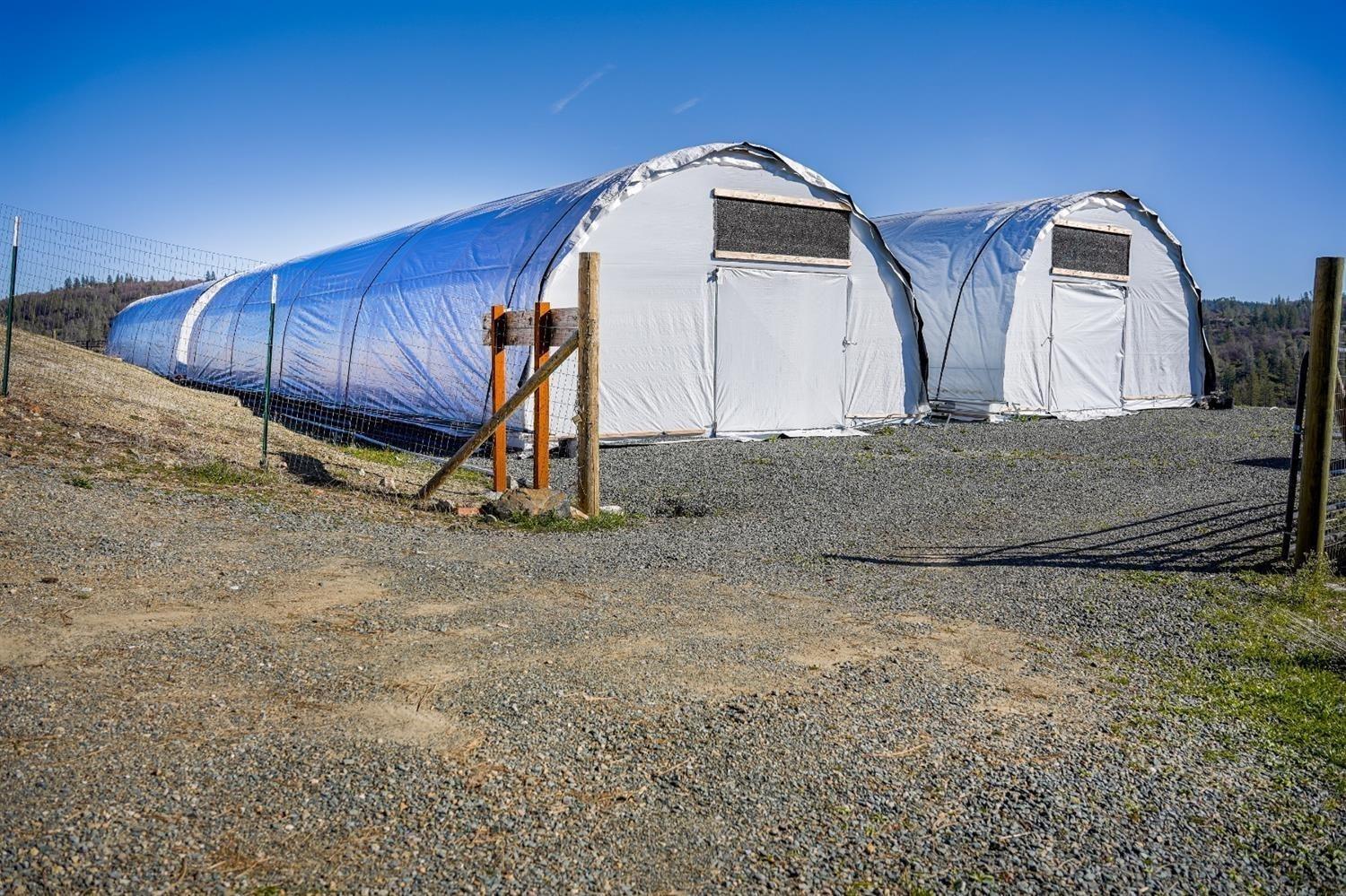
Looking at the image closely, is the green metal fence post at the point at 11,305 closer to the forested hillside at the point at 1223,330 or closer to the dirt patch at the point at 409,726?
the dirt patch at the point at 409,726

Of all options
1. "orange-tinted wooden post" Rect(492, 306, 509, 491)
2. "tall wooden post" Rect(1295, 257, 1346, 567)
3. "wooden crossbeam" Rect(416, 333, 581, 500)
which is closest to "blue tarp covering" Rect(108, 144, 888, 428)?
"orange-tinted wooden post" Rect(492, 306, 509, 491)

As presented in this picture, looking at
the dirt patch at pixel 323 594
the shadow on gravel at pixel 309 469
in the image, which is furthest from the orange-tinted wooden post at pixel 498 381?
the dirt patch at pixel 323 594

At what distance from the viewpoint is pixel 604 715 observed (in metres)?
3.98

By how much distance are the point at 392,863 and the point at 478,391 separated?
37.4 feet

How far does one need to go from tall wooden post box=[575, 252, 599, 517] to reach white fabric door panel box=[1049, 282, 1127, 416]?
13.6 metres

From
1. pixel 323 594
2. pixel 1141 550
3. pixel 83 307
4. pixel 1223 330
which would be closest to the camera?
pixel 323 594

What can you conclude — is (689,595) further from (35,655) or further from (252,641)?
(35,655)

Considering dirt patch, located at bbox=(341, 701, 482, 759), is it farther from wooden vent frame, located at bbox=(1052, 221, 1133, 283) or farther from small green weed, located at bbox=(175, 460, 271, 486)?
wooden vent frame, located at bbox=(1052, 221, 1133, 283)

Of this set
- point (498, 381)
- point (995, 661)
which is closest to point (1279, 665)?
point (995, 661)

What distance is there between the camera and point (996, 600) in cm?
611

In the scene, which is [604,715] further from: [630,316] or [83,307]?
[83,307]

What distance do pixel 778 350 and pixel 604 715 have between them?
12.2 meters

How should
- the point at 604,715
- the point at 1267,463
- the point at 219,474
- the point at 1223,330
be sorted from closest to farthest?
the point at 604,715, the point at 219,474, the point at 1267,463, the point at 1223,330

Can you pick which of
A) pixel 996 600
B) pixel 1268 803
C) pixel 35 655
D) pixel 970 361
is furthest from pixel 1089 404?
pixel 35 655
